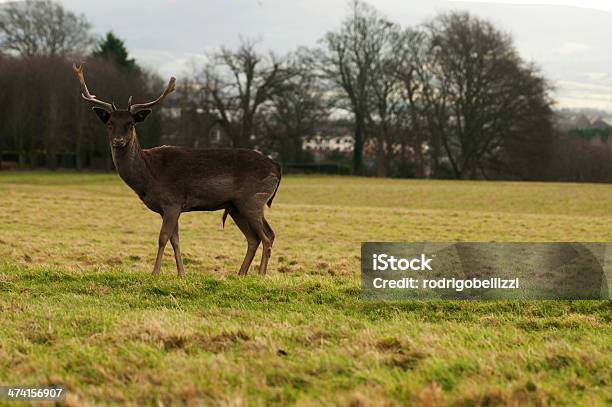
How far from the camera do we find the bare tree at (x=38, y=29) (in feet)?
276

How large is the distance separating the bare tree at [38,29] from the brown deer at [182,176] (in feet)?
256

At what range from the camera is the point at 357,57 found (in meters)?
79.3

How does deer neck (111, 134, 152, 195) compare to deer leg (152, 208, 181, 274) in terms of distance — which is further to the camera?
deer leg (152, 208, 181, 274)

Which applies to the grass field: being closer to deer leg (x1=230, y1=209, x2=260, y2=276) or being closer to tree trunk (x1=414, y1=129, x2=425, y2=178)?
deer leg (x1=230, y1=209, x2=260, y2=276)

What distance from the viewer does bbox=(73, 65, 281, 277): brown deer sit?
10.6 m

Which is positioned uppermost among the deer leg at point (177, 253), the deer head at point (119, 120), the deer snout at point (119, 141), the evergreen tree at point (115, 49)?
the evergreen tree at point (115, 49)

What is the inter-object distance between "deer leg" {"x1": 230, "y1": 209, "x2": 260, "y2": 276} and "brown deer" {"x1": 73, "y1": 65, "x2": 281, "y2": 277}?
0.7 inches

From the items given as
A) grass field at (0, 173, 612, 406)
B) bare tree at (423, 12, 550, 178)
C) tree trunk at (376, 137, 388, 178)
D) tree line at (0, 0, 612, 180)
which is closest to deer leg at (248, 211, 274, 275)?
grass field at (0, 173, 612, 406)

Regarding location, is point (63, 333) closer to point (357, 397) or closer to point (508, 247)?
point (357, 397)

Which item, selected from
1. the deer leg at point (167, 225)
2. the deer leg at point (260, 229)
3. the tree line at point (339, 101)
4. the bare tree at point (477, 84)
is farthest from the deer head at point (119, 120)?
the bare tree at point (477, 84)

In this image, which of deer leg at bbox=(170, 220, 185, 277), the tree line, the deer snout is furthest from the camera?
the tree line

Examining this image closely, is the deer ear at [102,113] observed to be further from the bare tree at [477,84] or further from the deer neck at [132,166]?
the bare tree at [477,84]

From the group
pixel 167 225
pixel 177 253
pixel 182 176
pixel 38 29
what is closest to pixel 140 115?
pixel 182 176

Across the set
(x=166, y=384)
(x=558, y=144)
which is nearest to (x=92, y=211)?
(x=166, y=384)
